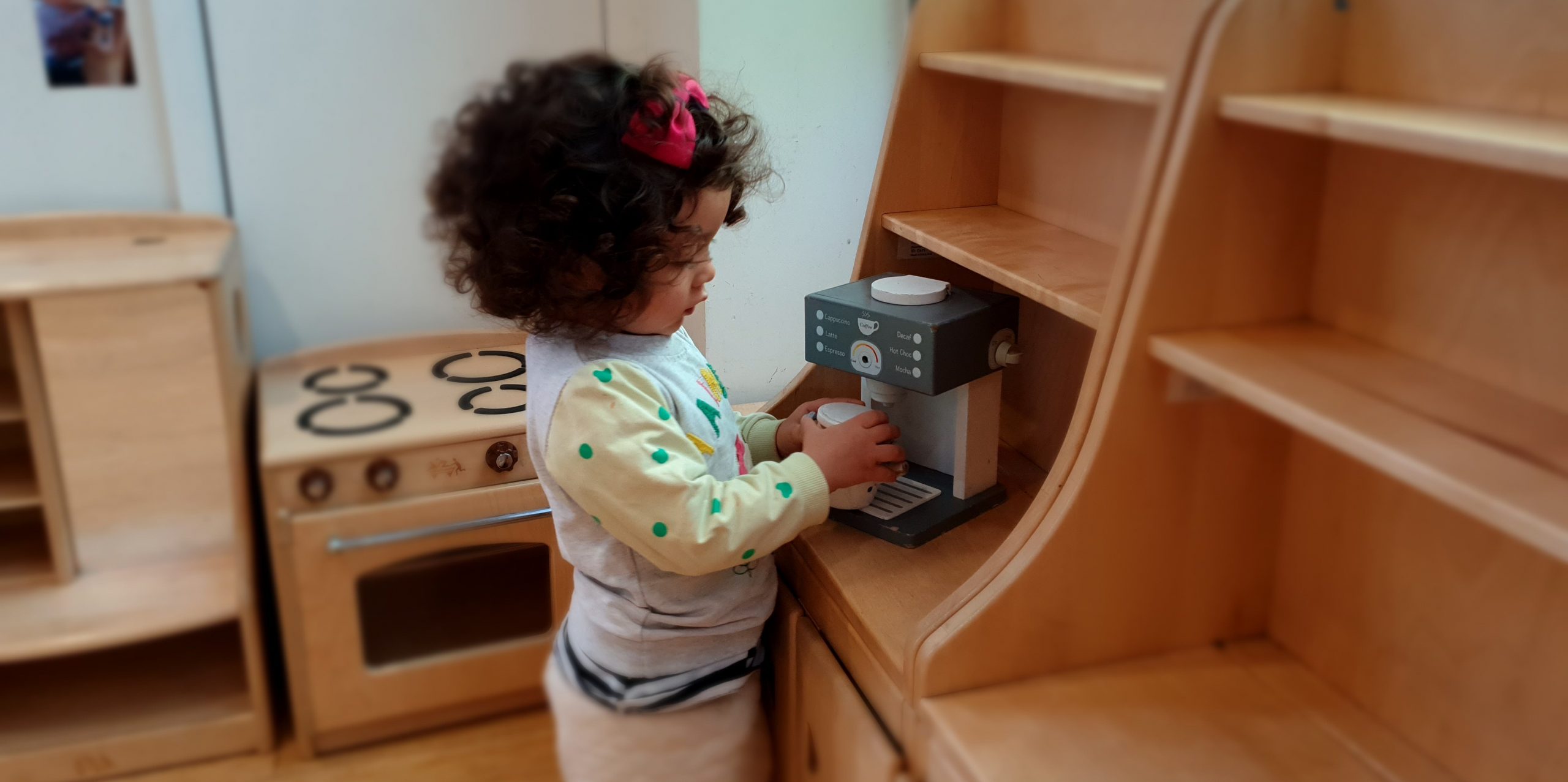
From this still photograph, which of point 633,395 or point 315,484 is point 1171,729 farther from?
point 315,484

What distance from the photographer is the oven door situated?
173cm

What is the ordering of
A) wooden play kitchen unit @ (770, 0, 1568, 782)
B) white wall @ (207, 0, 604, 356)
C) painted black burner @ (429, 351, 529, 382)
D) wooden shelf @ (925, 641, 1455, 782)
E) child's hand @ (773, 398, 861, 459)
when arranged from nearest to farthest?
wooden play kitchen unit @ (770, 0, 1568, 782), wooden shelf @ (925, 641, 1455, 782), child's hand @ (773, 398, 861, 459), white wall @ (207, 0, 604, 356), painted black burner @ (429, 351, 529, 382)

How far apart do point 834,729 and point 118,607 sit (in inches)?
54.6

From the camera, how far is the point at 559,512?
3.14ft

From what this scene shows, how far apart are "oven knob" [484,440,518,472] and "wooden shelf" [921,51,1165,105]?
94cm

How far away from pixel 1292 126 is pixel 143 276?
1.54 metres

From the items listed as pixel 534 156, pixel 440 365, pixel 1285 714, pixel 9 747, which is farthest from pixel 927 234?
pixel 9 747

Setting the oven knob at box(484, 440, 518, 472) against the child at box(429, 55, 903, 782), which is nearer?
the child at box(429, 55, 903, 782)

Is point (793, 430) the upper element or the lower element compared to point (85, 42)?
lower

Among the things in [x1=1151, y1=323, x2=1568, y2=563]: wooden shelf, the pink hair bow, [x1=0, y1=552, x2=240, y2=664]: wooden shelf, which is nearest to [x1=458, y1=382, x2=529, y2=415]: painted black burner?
[x1=0, y1=552, x2=240, y2=664]: wooden shelf

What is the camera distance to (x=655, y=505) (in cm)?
85

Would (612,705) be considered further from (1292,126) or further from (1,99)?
(1,99)

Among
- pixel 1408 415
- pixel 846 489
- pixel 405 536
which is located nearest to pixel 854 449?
pixel 846 489

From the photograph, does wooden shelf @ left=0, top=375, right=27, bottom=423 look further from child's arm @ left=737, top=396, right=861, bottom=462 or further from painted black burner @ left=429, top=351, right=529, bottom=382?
child's arm @ left=737, top=396, right=861, bottom=462
